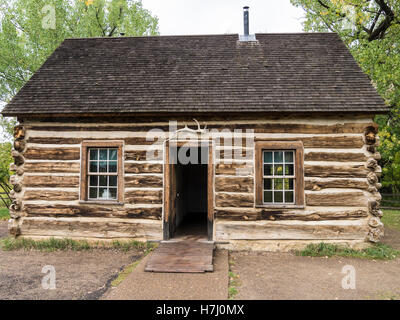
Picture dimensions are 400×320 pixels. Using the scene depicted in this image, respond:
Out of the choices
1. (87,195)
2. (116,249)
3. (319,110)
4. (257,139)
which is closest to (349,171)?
(319,110)

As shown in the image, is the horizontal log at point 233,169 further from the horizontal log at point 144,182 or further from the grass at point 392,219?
the grass at point 392,219

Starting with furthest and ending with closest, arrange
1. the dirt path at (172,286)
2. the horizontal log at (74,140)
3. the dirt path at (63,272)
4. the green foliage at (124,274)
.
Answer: the horizontal log at (74,140)
the green foliage at (124,274)
the dirt path at (63,272)
the dirt path at (172,286)

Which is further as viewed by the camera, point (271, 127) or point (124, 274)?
point (271, 127)

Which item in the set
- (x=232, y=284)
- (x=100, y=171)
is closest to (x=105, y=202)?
(x=100, y=171)

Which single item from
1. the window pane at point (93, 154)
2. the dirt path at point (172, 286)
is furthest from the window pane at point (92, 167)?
the dirt path at point (172, 286)

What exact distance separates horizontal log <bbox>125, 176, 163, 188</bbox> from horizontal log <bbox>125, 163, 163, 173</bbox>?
0.54ft

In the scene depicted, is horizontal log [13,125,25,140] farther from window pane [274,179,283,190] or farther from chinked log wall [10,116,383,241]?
window pane [274,179,283,190]

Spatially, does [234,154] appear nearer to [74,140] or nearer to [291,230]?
[291,230]

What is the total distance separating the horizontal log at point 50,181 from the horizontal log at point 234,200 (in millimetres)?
3940

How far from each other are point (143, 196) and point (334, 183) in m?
5.07

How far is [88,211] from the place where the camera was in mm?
7523

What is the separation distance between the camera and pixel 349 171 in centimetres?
716

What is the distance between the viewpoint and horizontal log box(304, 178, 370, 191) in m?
7.13

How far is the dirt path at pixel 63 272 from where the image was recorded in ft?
16.2
